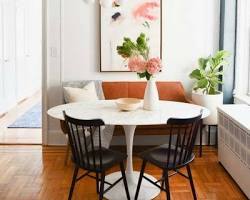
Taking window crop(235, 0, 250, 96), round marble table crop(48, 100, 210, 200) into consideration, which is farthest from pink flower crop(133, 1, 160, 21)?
round marble table crop(48, 100, 210, 200)

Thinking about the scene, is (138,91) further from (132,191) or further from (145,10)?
(132,191)

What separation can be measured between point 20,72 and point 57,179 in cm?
456

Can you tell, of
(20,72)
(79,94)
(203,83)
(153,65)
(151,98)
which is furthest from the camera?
(20,72)

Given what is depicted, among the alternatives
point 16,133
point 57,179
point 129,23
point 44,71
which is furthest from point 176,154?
point 16,133

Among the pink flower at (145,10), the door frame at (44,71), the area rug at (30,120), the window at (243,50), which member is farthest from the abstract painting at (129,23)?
the area rug at (30,120)

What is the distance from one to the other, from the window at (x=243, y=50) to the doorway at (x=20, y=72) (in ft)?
8.49

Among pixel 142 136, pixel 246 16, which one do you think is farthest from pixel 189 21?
pixel 142 136

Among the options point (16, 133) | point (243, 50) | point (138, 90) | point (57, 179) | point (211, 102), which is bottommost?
point (57, 179)

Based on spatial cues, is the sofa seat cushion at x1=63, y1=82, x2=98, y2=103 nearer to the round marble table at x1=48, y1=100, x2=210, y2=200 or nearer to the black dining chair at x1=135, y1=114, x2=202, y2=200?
the round marble table at x1=48, y1=100, x2=210, y2=200

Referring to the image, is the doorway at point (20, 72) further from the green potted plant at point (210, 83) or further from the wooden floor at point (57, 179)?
the green potted plant at point (210, 83)

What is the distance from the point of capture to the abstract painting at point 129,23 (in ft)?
15.2

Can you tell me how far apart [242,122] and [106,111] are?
3.88 feet

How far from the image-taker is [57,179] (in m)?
3.68

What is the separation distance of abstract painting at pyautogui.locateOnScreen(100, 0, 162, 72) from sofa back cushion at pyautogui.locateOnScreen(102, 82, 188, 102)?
330mm
